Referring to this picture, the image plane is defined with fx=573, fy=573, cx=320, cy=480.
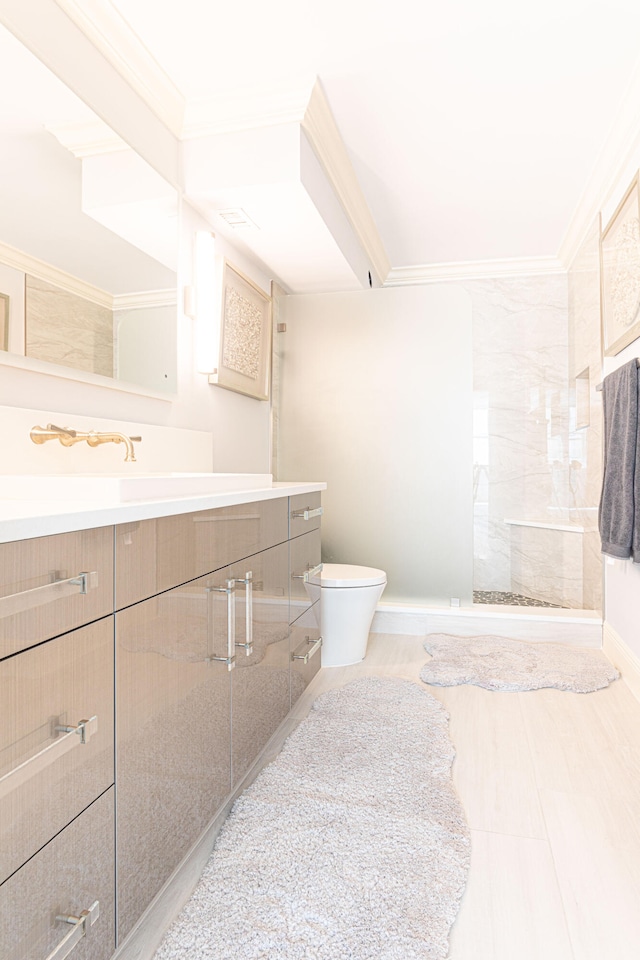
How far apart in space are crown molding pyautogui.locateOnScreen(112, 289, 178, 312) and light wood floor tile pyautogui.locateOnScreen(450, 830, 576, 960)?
1846mm

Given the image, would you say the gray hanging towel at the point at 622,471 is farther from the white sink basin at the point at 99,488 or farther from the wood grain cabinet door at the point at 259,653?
the white sink basin at the point at 99,488

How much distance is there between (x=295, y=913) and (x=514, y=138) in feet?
8.98

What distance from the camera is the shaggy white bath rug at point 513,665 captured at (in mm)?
2441

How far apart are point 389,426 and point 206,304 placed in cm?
133

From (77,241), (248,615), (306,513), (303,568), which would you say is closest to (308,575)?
(303,568)

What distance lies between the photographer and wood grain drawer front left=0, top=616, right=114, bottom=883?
751 mm

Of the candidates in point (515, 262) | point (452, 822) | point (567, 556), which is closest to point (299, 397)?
point (515, 262)

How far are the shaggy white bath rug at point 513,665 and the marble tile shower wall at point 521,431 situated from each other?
0.85m

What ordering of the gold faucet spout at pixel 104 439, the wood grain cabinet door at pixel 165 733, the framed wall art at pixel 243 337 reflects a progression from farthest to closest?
the framed wall art at pixel 243 337 → the gold faucet spout at pixel 104 439 → the wood grain cabinet door at pixel 165 733

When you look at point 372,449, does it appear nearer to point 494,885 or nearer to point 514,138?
point 514,138

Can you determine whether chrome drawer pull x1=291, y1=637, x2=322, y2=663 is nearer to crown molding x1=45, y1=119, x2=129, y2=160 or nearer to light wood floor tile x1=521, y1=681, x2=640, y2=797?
light wood floor tile x1=521, y1=681, x2=640, y2=797

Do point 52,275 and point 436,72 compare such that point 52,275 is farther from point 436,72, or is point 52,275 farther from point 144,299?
point 436,72

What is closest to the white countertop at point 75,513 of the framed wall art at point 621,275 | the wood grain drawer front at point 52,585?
the wood grain drawer front at point 52,585

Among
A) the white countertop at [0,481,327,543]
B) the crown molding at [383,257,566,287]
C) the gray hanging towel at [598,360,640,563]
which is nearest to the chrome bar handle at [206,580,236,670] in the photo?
the white countertop at [0,481,327,543]
